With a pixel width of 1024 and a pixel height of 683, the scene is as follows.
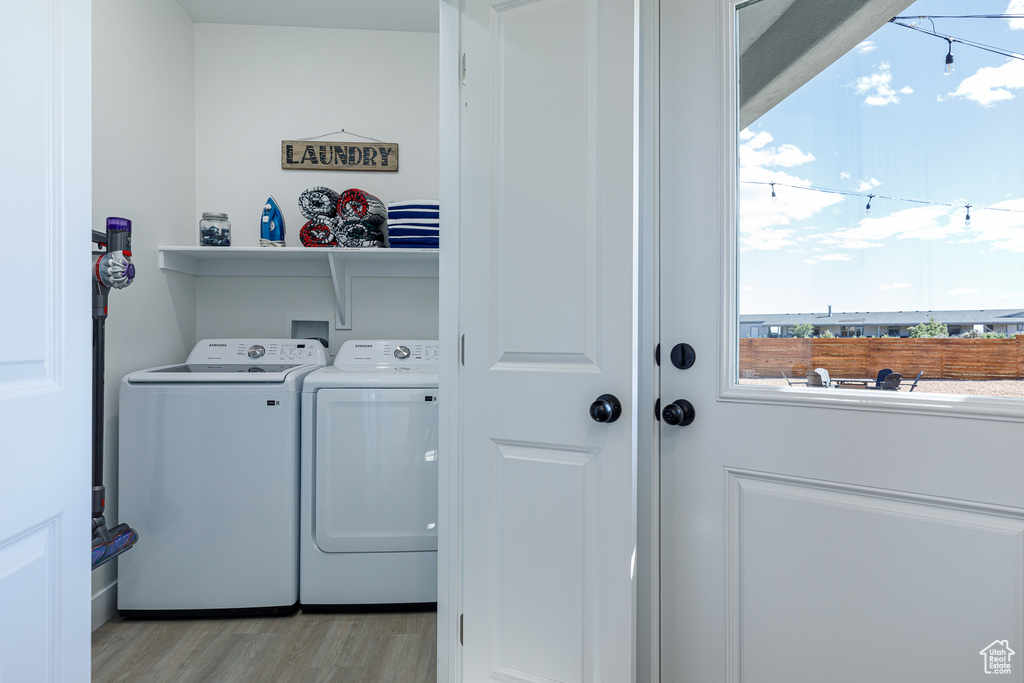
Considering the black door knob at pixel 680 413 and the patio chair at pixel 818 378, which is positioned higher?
the patio chair at pixel 818 378

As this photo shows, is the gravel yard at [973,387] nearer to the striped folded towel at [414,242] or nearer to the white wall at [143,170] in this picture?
the striped folded towel at [414,242]

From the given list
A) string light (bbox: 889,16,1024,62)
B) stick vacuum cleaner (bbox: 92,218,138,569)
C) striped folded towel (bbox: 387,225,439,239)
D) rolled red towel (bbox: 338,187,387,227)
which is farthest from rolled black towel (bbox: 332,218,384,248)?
string light (bbox: 889,16,1024,62)

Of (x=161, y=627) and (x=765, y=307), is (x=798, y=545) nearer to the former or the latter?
(x=765, y=307)

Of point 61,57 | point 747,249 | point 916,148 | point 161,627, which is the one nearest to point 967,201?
point 916,148

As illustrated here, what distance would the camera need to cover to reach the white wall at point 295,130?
8.64 ft

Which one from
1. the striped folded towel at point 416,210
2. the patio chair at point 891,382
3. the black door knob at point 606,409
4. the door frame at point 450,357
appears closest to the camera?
the patio chair at point 891,382

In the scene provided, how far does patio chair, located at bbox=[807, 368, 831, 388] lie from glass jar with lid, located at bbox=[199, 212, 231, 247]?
7.74 feet

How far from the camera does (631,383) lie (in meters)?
1.20

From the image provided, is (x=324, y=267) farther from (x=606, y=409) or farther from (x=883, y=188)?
(x=883, y=188)

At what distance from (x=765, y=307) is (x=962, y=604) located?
25.6 inches

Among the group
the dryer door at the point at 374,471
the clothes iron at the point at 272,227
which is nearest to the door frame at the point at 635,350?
the dryer door at the point at 374,471

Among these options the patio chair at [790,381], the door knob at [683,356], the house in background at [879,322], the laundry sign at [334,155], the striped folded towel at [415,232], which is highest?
→ the laundry sign at [334,155]

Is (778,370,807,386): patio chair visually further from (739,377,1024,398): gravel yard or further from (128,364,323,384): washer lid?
(128,364,323,384): washer lid

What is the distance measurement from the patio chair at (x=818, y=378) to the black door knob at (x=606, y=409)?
1.32ft
